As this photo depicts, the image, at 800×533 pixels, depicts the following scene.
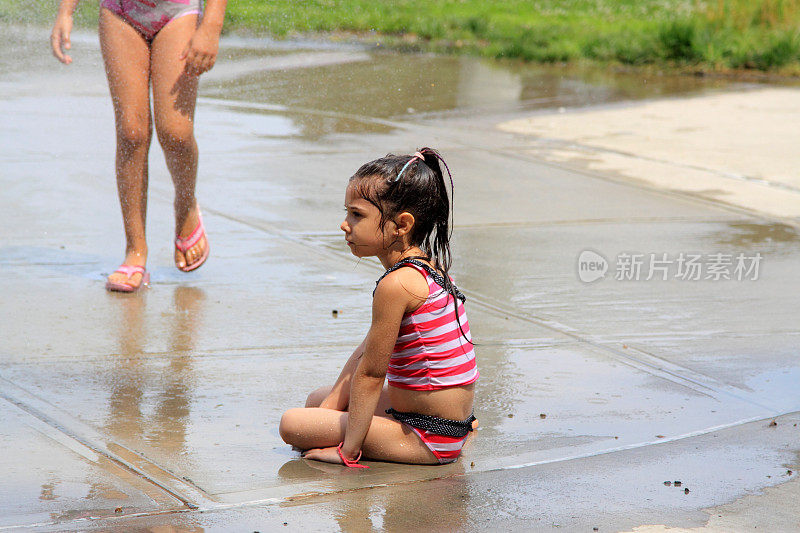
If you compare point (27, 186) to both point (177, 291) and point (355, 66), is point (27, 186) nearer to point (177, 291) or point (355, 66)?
point (177, 291)

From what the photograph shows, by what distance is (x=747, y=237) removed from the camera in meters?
6.26

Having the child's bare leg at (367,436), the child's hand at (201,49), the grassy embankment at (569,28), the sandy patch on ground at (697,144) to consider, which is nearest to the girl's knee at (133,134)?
the child's hand at (201,49)

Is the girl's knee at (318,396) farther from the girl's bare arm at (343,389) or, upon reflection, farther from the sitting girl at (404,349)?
the sitting girl at (404,349)

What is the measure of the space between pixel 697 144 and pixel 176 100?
5.37 meters

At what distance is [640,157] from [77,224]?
14.4 feet

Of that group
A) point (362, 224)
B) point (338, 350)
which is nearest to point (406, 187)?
point (362, 224)

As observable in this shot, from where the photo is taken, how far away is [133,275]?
16.5ft

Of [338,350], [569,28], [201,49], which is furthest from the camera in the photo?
[569,28]

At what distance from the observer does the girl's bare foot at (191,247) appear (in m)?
5.22

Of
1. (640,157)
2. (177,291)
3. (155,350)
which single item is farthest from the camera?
(640,157)

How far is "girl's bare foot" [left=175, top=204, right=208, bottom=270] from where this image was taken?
5223 millimetres

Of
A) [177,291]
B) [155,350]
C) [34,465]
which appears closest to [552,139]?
[177,291]

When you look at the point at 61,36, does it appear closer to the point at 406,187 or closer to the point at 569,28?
the point at 406,187

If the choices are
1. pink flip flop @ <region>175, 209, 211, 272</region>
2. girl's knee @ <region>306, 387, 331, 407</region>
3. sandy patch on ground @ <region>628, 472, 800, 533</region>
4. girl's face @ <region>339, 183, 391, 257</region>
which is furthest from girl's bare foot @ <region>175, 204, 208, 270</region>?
sandy patch on ground @ <region>628, 472, 800, 533</region>
